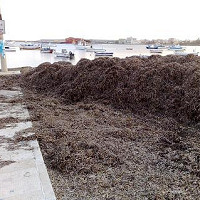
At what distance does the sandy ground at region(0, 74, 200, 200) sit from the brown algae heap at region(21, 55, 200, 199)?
1cm

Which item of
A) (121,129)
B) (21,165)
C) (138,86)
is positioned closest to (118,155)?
(121,129)

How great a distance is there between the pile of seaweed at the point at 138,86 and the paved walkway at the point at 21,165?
2339 millimetres

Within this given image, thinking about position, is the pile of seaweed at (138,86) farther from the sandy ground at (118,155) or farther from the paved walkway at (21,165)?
the paved walkway at (21,165)

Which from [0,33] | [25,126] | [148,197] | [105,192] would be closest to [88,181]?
[105,192]

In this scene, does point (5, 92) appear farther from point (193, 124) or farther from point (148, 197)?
point (148, 197)

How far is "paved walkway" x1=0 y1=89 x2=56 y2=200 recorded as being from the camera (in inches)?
104

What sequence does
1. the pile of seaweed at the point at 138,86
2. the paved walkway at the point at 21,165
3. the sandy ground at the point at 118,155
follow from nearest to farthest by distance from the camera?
the paved walkway at the point at 21,165 < the sandy ground at the point at 118,155 < the pile of seaweed at the point at 138,86

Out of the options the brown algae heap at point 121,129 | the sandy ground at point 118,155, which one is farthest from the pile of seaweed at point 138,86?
the sandy ground at point 118,155

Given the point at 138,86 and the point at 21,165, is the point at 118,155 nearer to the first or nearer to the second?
the point at 21,165

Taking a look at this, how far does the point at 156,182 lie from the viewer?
2.98 metres

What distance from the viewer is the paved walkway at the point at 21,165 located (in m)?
2.65

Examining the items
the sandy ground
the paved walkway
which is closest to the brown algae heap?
the sandy ground

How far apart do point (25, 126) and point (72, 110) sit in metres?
1.58

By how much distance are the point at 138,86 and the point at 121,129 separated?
78.3 inches
